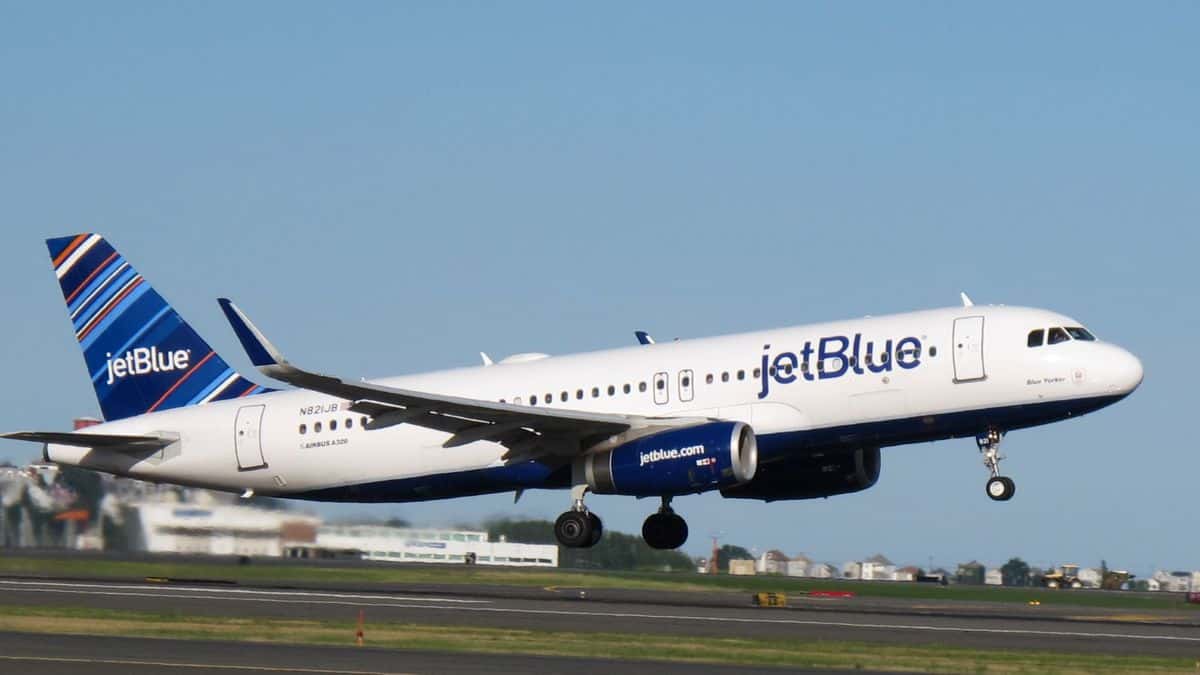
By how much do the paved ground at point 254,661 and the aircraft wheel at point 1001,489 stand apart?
650 inches

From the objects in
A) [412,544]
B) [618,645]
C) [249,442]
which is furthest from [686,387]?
[618,645]

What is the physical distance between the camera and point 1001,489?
37719 millimetres

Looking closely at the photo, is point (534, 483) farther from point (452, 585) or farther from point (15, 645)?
point (15, 645)

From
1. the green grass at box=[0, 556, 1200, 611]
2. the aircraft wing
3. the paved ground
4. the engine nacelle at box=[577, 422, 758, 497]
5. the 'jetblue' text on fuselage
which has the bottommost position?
the paved ground

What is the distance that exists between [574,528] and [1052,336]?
11551mm

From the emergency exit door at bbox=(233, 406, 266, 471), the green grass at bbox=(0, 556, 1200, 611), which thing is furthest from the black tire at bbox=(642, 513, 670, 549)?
the emergency exit door at bbox=(233, 406, 266, 471)

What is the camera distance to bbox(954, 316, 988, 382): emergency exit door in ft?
121

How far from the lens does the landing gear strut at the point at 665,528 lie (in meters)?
43.5

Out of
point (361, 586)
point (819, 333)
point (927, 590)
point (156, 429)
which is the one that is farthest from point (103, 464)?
point (927, 590)

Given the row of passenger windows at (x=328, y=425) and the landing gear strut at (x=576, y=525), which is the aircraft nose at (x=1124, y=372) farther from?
the row of passenger windows at (x=328, y=425)

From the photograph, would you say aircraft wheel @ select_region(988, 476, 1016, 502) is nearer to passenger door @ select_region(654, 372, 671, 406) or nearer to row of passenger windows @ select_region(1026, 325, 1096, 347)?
row of passenger windows @ select_region(1026, 325, 1096, 347)

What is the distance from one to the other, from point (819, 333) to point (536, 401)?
23.1 ft

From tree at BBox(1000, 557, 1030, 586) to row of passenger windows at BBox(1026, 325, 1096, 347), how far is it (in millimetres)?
41110

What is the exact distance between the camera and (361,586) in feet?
138
